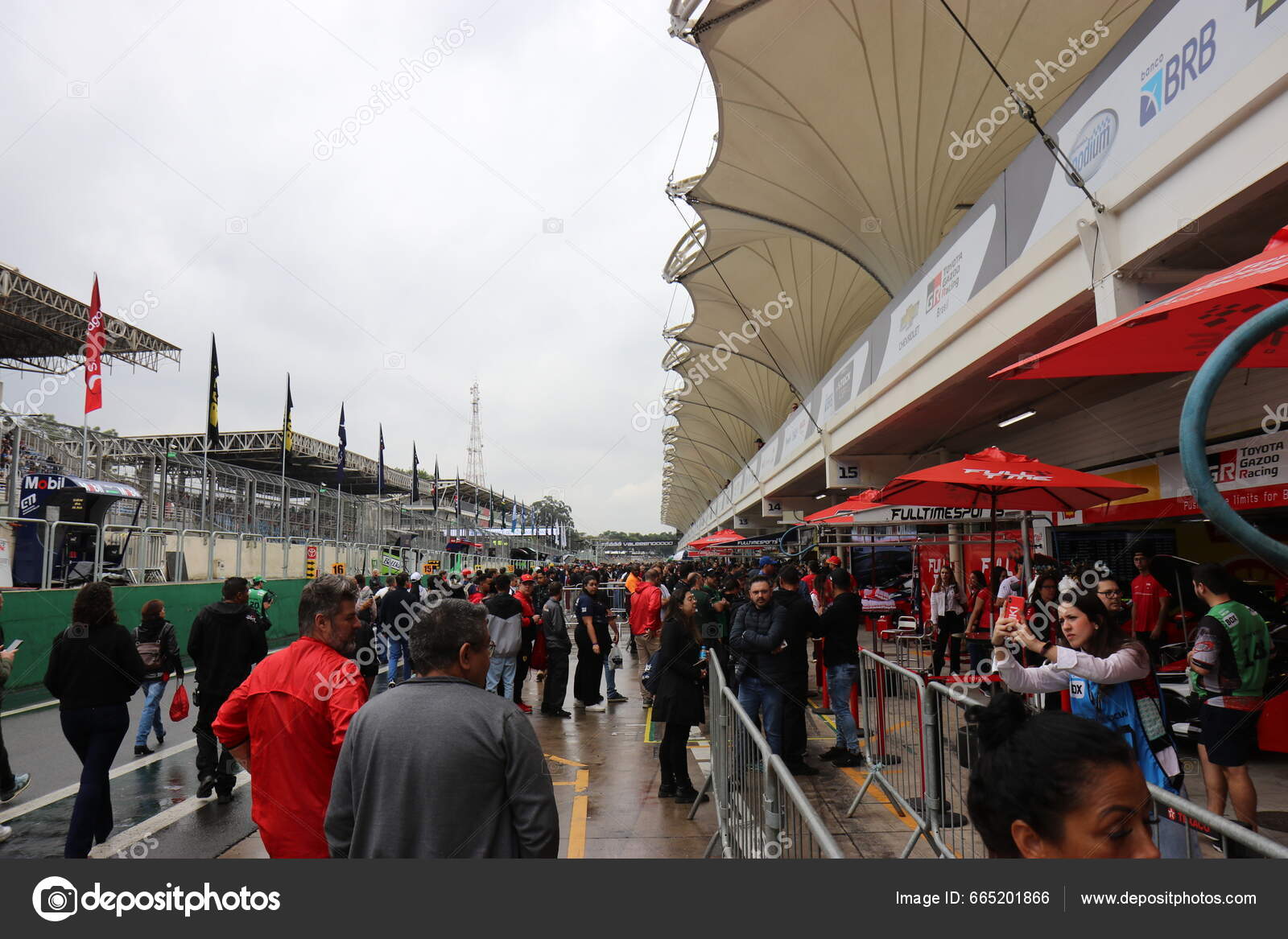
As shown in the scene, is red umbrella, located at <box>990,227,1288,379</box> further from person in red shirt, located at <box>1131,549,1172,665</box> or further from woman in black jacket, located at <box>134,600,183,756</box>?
person in red shirt, located at <box>1131,549,1172,665</box>

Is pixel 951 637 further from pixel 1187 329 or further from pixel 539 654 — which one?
pixel 1187 329

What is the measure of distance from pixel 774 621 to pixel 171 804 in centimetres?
516

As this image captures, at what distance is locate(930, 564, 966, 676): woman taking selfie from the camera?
12.2 m

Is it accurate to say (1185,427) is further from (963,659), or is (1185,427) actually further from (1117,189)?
(963,659)

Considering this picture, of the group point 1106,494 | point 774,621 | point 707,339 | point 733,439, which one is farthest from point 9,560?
point 733,439

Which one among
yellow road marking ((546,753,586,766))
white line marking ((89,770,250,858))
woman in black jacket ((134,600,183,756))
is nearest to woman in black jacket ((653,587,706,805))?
yellow road marking ((546,753,586,766))

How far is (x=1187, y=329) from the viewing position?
238 cm

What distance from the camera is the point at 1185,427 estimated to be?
0.92 meters

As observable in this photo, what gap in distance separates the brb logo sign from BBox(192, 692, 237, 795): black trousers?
8.20 metres

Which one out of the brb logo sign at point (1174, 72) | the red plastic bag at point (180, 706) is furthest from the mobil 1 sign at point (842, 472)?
the red plastic bag at point (180, 706)

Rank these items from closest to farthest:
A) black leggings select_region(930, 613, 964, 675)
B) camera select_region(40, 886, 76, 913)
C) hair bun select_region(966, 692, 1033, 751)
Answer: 1. hair bun select_region(966, 692, 1033, 751)
2. camera select_region(40, 886, 76, 913)
3. black leggings select_region(930, 613, 964, 675)

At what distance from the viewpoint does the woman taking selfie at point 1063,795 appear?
61.1 inches

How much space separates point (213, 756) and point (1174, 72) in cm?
878

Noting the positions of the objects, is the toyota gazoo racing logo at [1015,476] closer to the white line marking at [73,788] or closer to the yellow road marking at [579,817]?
the yellow road marking at [579,817]
